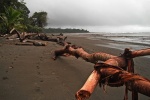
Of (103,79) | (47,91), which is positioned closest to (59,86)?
(47,91)

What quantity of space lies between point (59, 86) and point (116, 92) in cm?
128

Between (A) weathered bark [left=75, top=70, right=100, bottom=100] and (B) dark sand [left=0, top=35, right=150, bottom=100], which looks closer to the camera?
(A) weathered bark [left=75, top=70, right=100, bottom=100]

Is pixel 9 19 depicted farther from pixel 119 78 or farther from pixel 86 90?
pixel 86 90

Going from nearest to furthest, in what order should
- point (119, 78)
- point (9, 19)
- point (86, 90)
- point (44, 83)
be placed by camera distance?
1. point (86, 90)
2. point (119, 78)
3. point (44, 83)
4. point (9, 19)

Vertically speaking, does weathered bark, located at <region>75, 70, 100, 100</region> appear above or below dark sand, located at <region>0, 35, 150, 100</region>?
above

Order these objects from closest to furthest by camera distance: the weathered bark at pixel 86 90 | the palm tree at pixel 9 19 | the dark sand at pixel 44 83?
1. the weathered bark at pixel 86 90
2. the dark sand at pixel 44 83
3. the palm tree at pixel 9 19

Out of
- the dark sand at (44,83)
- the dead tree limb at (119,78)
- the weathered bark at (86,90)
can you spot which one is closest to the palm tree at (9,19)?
the dark sand at (44,83)

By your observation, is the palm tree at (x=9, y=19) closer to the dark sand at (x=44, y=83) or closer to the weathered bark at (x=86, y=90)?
the dark sand at (x=44, y=83)

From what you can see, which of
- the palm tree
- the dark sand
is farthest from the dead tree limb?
the palm tree

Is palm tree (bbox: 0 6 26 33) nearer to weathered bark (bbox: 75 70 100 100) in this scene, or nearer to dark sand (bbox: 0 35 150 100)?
dark sand (bbox: 0 35 150 100)

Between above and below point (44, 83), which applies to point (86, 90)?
above

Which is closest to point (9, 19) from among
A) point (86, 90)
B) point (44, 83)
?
point (44, 83)

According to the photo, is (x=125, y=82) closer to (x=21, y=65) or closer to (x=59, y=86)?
(x=59, y=86)

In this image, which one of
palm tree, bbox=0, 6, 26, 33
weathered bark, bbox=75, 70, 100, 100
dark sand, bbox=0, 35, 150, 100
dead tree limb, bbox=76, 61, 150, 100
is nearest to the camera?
weathered bark, bbox=75, 70, 100, 100
